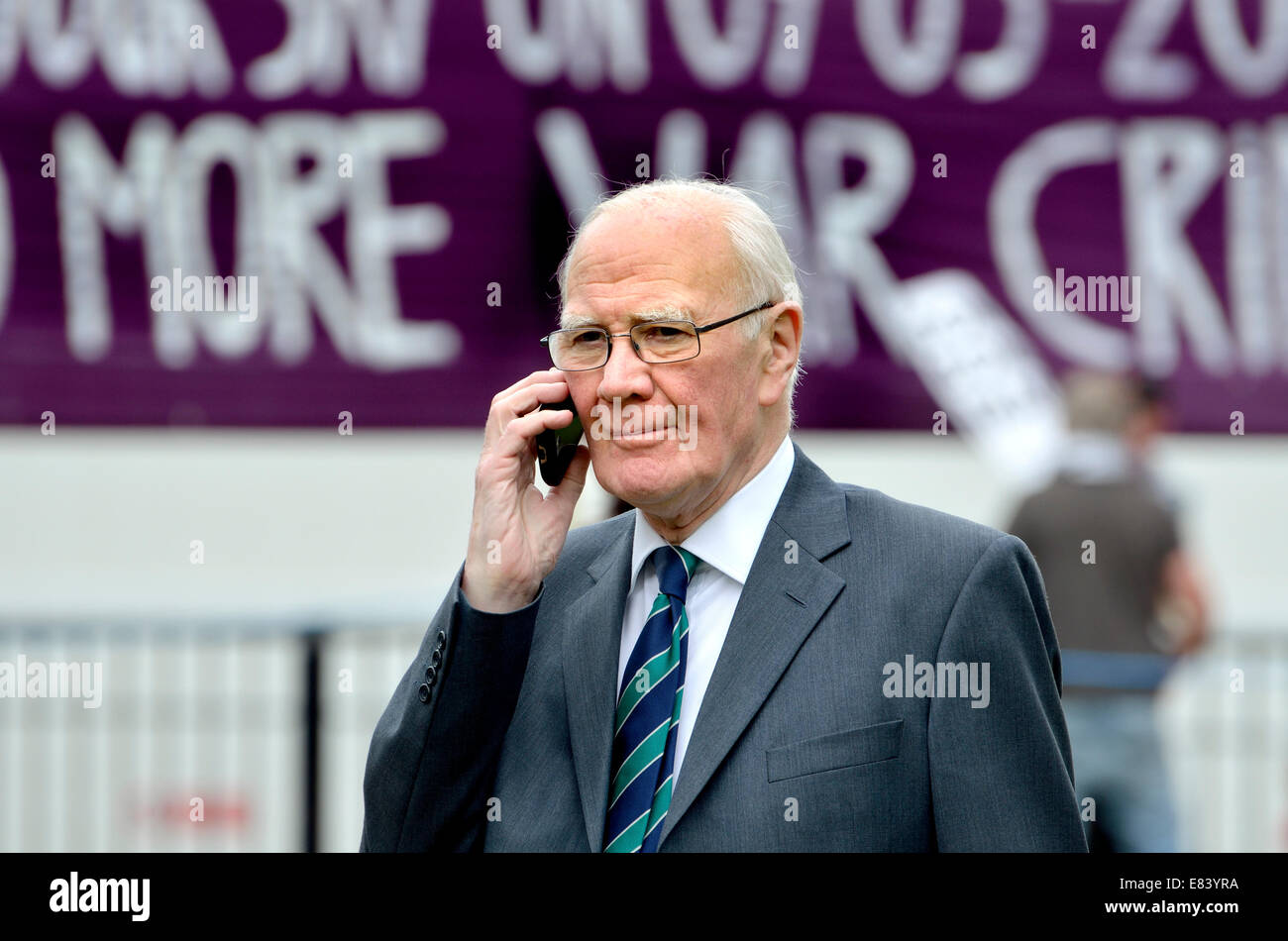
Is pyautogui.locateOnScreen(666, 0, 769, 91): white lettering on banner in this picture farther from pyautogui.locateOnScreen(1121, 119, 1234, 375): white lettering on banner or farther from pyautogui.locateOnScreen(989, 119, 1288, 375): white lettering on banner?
pyautogui.locateOnScreen(1121, 119, 1234, 375): white lettering on banner

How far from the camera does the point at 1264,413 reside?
5973mm

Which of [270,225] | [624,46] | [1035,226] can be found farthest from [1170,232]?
[270,225]

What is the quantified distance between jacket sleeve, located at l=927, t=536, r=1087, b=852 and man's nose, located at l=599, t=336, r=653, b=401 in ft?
1.67

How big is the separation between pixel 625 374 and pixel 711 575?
0.32m

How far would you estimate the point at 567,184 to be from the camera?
5934 millimetres

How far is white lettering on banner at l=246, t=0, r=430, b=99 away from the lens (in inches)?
234

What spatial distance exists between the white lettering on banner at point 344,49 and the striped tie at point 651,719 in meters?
4.01

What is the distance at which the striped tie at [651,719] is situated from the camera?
2.20m

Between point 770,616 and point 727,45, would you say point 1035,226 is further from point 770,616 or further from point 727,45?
point 770,616

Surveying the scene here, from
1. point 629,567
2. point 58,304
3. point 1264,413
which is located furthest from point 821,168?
point 629,567

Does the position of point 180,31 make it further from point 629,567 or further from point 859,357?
point 629,567

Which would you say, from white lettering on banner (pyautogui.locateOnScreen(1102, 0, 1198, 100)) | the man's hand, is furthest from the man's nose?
white lettering on banner (pyautogui.locateOnScreen(1102, 0, 1198, 100))

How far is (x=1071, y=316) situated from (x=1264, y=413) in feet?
2.56

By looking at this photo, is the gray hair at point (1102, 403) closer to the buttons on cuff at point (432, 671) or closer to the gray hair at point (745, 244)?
the gray hair at point (745, 244)
